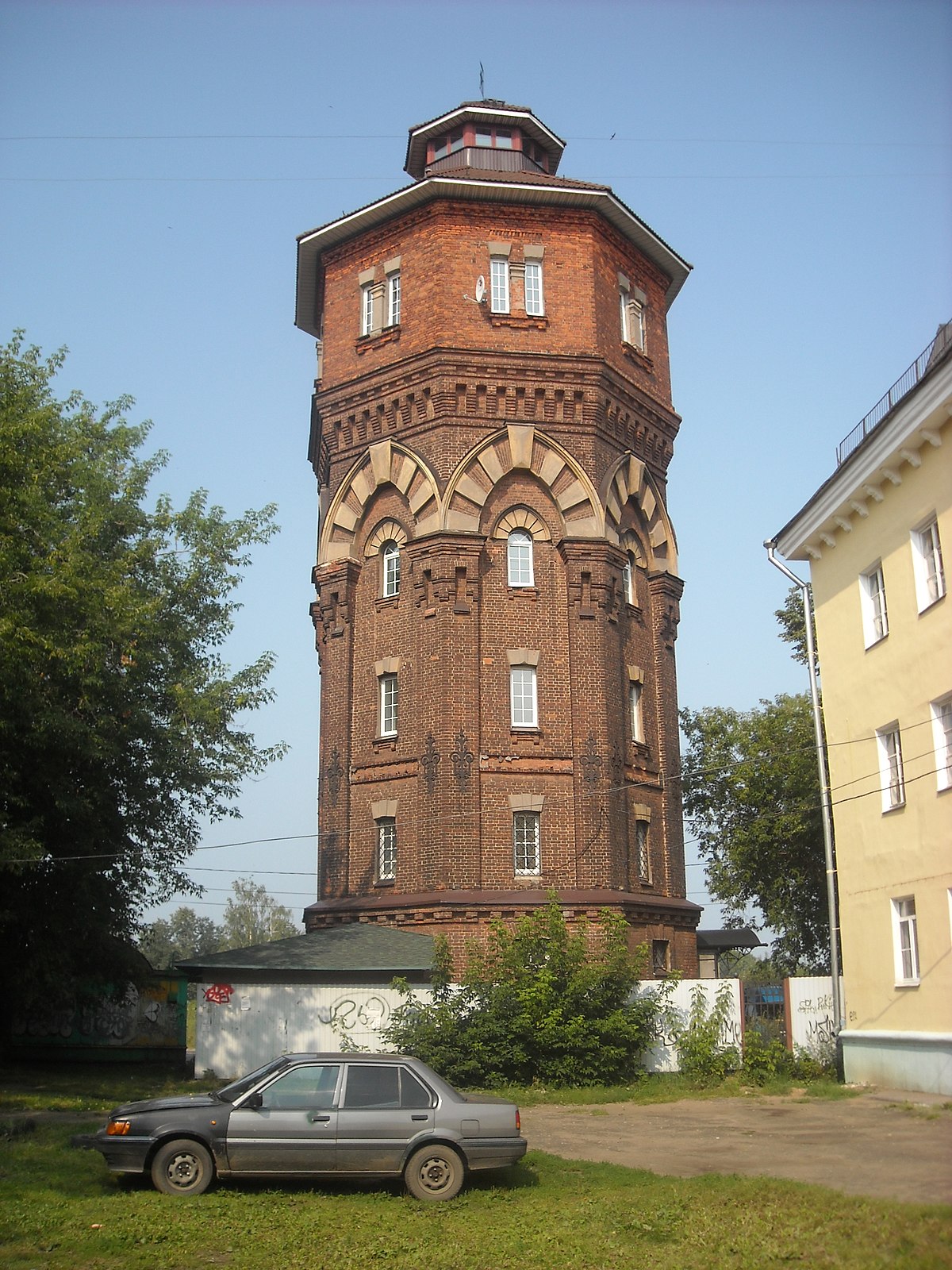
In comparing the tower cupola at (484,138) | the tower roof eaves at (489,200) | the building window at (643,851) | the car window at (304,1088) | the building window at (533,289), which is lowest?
the car window at (304,1088)

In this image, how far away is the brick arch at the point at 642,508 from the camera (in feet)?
99.5

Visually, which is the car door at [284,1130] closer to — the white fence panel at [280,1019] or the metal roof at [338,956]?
the metal roof at [338,956]

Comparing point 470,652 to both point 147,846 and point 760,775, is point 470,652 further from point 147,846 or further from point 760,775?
point 760,775

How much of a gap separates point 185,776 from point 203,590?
4824 mm

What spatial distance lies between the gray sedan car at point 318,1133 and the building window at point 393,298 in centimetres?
2257

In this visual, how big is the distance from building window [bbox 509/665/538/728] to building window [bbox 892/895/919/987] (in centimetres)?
1005

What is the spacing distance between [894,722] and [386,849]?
12805mm

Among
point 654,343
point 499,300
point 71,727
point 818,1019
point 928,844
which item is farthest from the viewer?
point 654,343

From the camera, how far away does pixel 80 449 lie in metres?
28.5

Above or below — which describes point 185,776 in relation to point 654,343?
below

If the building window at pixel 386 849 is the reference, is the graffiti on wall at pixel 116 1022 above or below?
below

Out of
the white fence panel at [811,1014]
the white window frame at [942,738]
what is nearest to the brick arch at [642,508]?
the white fence panel at [811,1014]

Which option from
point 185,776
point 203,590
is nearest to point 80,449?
point 203,590

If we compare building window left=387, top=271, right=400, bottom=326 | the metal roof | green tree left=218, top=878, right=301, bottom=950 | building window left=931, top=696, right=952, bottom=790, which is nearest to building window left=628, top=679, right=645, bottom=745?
the metal roof
